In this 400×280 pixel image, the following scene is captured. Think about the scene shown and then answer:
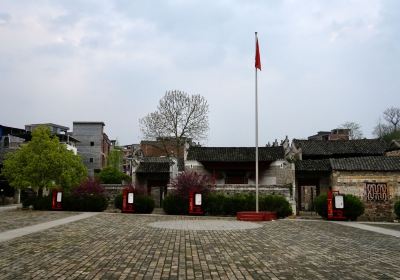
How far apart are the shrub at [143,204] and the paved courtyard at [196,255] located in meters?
11.5

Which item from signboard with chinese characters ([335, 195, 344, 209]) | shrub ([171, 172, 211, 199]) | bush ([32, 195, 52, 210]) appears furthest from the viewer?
bush ([32, 195, 52, 210])

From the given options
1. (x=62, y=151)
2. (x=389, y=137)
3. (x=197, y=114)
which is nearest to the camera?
(x=62, y=151)

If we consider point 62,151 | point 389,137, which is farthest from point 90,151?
point 389,137

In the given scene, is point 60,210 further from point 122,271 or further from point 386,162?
point 386,162

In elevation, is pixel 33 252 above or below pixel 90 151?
below

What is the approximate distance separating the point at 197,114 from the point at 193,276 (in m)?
36.2

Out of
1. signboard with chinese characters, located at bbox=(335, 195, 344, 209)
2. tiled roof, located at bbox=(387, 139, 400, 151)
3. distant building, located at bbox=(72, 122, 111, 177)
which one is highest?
distant building, located at bbox=(72, 122, 111, 177)

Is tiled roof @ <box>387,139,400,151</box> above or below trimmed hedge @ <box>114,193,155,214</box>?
above

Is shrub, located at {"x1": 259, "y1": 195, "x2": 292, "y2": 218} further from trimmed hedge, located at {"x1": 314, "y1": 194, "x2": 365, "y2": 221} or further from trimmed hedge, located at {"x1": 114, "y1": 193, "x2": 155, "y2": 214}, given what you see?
trimmed hedge, located at {"x1": 114, "y1": 193, "x2": 155, "y2": 214}

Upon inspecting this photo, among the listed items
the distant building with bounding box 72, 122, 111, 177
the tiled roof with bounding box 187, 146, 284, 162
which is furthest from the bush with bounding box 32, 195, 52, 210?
the distant building with bounding box 72, 122, 111, 177

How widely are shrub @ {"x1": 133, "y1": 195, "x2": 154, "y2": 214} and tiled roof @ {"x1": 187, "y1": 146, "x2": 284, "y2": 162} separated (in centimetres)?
1177

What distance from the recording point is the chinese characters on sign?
28.3 metres

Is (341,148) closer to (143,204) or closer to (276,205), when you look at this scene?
(276,205)

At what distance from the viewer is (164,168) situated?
39.8m
